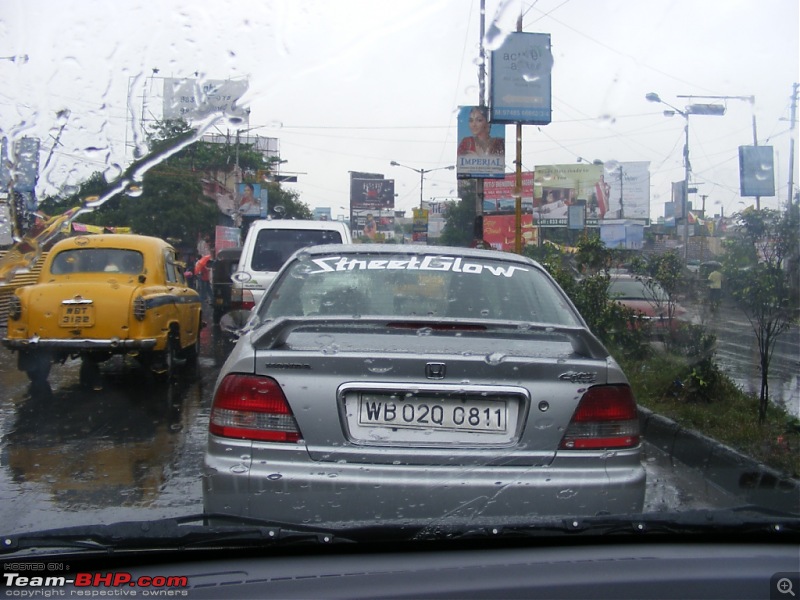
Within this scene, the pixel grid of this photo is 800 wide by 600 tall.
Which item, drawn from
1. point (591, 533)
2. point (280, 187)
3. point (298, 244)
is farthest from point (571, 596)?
point (280, 187)

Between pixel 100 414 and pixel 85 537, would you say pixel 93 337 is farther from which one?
pixel 85 537

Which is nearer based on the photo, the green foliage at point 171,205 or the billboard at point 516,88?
the billboard at point 516,88

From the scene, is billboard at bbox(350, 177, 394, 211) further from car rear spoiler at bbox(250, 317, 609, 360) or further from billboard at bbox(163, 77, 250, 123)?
car rear spoiler at bbox(250, 317, 609, 360)

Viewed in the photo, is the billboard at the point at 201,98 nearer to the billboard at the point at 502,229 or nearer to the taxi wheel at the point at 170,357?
the taxi wheel at the point at 170,357

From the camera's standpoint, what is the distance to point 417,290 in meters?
3.66

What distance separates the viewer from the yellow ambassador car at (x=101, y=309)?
7.75 m

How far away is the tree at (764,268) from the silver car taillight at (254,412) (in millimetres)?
4355

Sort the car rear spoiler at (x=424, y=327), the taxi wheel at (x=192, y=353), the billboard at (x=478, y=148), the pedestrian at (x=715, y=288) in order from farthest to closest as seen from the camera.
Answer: the billboard at (x=478, y=148) → the taxi wheel at (x=192, y=353) → the pedestrian at (x=715, y=288) → the car rear spoiler at (x=424, y=327)

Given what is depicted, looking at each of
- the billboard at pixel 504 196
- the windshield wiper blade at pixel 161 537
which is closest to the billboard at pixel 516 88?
the windshield wiper blade at pixel 161 537

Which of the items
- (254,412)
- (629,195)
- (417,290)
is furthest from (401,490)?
(629,195)

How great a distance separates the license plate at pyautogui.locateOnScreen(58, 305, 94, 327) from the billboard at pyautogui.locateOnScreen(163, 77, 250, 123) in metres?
2.13

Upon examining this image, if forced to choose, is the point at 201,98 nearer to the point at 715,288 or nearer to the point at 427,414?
the point at 715,288

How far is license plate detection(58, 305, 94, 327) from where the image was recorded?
7.73 m

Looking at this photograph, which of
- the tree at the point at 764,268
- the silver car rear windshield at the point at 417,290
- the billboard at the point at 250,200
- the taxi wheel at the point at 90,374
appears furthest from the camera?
the billboard at the point at 250,200
